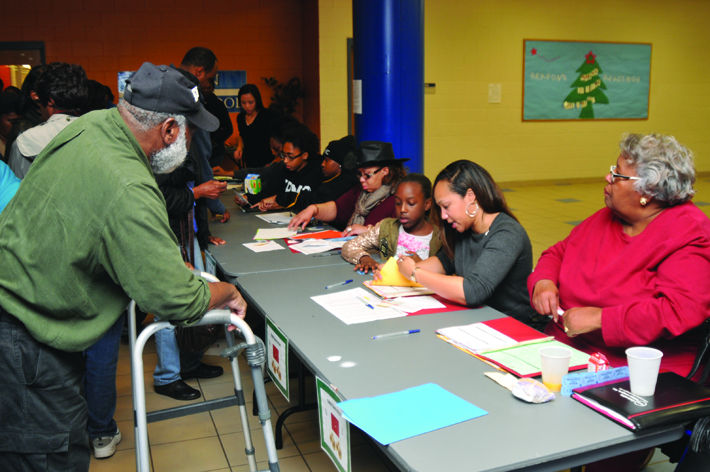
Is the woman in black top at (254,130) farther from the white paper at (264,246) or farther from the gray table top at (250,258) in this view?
the white paper at (264,246)

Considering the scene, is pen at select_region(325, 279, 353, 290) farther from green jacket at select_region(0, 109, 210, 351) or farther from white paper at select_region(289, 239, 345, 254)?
green jacket at select_region(0, 109, 210, 351)

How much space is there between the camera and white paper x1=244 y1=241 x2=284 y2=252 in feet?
11.5

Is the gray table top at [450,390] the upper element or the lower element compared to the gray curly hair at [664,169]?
lower

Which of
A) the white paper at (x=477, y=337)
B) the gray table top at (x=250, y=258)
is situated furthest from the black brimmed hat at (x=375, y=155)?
the white paper at (x=477, y=337)

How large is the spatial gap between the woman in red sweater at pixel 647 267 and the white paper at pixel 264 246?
167 cm

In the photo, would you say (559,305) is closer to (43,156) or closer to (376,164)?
(376,164)

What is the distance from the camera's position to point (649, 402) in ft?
5.11

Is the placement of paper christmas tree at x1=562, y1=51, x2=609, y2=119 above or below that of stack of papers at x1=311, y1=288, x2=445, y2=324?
above

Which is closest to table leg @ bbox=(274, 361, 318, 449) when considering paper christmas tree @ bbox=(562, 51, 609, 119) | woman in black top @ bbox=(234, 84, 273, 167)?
woman in black top @ bbox=(234, 84, 273, 167)

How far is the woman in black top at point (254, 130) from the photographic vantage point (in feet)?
22.6

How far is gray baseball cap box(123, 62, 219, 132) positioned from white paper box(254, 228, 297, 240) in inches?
84.4

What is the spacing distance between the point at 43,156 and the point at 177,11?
807 centimetres

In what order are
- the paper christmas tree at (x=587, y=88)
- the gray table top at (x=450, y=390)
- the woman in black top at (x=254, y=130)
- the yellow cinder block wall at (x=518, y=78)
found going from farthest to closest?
the paper christmas tree at (x=587, y=88) → the yellow cinder block wall at (x=518, y=78) → the woman in black top at (x=254, y=130) → the gray table top at (x=450, y=390)

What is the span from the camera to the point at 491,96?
10.2m
